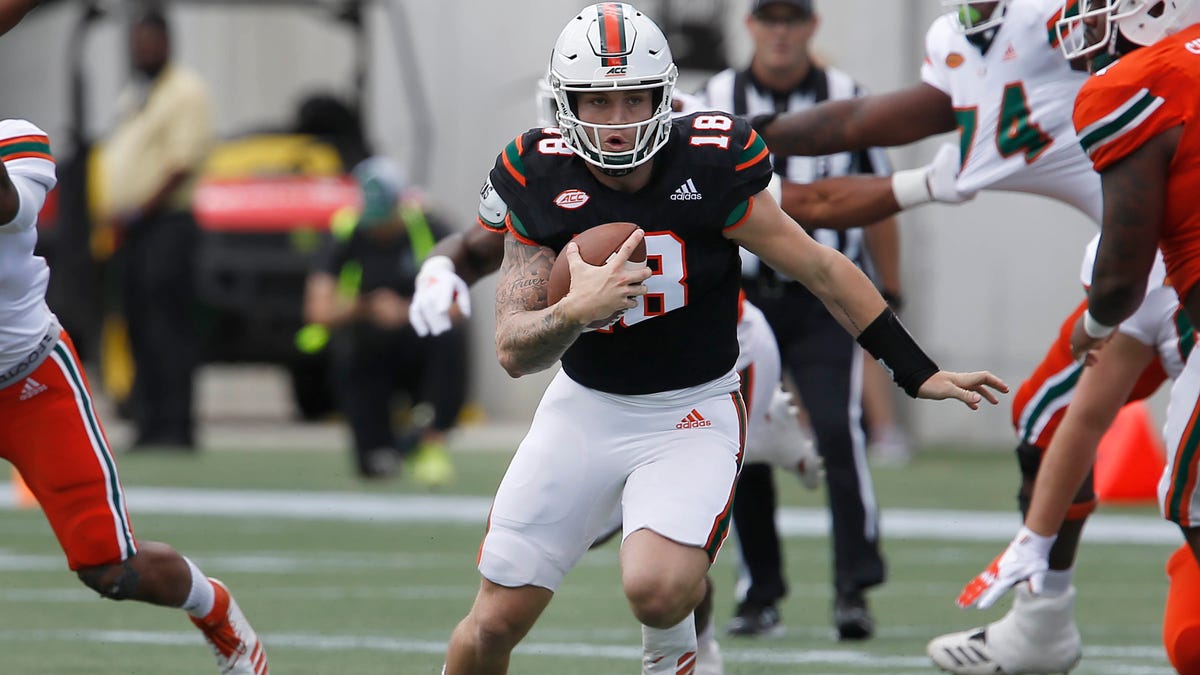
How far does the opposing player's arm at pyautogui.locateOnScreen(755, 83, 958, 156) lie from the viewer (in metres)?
5.91

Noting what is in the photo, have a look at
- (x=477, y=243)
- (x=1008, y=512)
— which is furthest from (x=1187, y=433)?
Result: (x=1008, y=512)

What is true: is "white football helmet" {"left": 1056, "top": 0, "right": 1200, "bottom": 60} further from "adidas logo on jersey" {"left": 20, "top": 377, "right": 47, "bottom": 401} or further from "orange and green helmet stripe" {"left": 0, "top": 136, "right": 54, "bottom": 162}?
"adidas logo on jersey" {"left": 20, "top": 377, "right": 47, "bottom": 401}

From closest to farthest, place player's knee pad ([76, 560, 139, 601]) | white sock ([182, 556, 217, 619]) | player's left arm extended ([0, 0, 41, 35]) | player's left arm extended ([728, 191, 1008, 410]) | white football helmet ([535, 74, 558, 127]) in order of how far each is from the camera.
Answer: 1. player's left arm extended ([0, 0, 41, 35])
2. player's left arm extended ([728, 191, 1008, 410])
3. player's knee pad ([76, 560, 139, 601])
4. white sock ([182, 556, 217, 619])
5. white football helmet ([535, 74, 558, 127])

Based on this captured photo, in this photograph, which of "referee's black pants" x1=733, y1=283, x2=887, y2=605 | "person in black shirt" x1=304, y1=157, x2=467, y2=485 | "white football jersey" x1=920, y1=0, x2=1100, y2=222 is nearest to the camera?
"white football jersey" x1=920, y1=0, x2=1100, y2=222

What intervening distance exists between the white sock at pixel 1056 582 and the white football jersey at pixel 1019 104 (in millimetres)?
1068

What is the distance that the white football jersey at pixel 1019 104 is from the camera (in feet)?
18.9

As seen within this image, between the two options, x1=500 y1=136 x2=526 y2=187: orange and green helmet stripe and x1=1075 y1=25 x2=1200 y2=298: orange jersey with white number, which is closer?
x1=1075 y1=25 x2=1200 y2=298: orange jersey with white number

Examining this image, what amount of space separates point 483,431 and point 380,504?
4900mm

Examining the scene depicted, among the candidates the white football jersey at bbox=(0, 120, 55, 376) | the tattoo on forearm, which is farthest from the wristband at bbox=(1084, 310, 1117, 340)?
the white football jersey at bbox=(0, 120, 55, 376)

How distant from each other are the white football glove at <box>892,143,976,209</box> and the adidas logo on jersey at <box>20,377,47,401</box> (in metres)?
2.43

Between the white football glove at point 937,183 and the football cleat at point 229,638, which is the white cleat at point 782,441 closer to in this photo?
the white football glove at point 937,183

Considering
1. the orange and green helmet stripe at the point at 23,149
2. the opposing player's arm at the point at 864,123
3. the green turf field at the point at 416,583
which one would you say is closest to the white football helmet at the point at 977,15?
the opposing player's arm at the point at 864,123

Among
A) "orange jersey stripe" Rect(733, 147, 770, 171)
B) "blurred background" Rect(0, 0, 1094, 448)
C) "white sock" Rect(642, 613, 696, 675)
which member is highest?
"orange jersey stripe" Rect(733, 147, 770, 171)

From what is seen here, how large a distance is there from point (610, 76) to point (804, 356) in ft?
8.17
